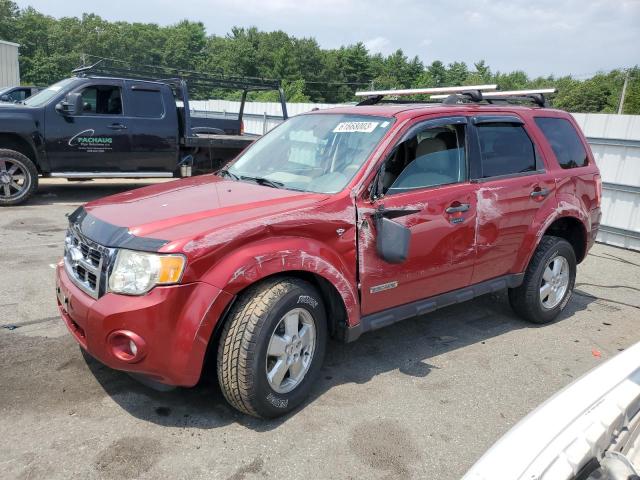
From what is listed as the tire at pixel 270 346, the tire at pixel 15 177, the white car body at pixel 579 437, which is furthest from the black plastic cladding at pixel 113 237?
the tire at pixel 15 177

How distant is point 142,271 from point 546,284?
3525 millimetres

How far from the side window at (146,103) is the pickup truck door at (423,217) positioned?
22.9ft

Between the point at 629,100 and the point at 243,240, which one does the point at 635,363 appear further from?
the point at 629,100

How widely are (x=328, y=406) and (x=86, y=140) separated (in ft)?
24.2

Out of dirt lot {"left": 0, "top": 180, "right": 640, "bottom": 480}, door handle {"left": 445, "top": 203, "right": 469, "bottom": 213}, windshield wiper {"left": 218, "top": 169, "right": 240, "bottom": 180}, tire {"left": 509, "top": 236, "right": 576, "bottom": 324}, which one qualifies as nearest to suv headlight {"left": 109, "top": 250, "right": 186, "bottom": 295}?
dirt lot {"left": 0, "top": 180, "right": 640, "bottom": 480}

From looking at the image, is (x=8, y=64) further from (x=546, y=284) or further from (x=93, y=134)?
(x=546, y=284)

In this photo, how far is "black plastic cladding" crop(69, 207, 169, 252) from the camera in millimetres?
2707

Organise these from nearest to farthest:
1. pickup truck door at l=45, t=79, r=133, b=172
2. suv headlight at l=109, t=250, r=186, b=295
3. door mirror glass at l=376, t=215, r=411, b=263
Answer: suv headlight at l=109, t=250, r=186, b=295 < door mirror glass at l=376, t=215, r=411, b=263 < pickup truck door at l=45, t=79, r=133, b=172

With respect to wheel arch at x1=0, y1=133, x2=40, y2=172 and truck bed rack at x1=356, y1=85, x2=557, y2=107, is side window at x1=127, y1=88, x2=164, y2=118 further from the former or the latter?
truck bed rack at x1=356, y1=85, x2=557, y2=107

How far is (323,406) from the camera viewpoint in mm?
3268

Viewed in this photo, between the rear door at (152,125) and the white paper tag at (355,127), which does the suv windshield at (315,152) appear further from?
the rear door at (152,125)

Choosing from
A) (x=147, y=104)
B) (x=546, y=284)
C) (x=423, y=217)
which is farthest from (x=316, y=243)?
(x=147, y=104)

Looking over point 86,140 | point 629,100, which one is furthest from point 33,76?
point 86,140

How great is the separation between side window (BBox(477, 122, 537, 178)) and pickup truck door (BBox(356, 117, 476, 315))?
0.23m
